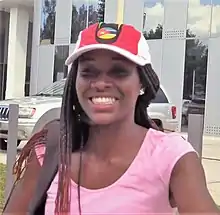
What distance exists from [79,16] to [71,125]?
8.73 m

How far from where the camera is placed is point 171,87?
13.8 m

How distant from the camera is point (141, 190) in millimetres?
1503

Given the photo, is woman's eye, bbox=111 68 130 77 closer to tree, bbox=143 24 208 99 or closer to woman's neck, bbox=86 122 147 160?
woman's neck, bbox=86 122 147 160

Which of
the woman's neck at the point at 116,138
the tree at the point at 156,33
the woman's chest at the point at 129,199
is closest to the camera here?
the woman's chest at the point at 129,199

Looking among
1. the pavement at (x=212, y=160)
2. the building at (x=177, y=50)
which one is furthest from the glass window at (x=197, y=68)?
the pavement at (x=212, y=160)

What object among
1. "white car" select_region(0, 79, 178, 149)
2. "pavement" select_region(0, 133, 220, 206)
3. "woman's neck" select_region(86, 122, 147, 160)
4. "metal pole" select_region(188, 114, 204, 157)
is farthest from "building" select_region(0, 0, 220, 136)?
"woman's neck" select_region(86, 122, 147, 160)

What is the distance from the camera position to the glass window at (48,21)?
9259mm

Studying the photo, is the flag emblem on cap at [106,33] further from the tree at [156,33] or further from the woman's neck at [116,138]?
the tree at [156,33]

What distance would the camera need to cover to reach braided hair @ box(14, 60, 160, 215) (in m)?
1.58

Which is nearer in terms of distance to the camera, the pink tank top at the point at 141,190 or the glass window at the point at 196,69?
the pink tank top at the point at 141,190

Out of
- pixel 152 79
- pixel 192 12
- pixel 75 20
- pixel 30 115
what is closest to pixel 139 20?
pixel 75 20

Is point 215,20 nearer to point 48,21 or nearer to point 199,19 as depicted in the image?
point 199,19

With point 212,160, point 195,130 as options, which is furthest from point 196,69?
point 195,130

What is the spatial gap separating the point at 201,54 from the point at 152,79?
12.9 metres
